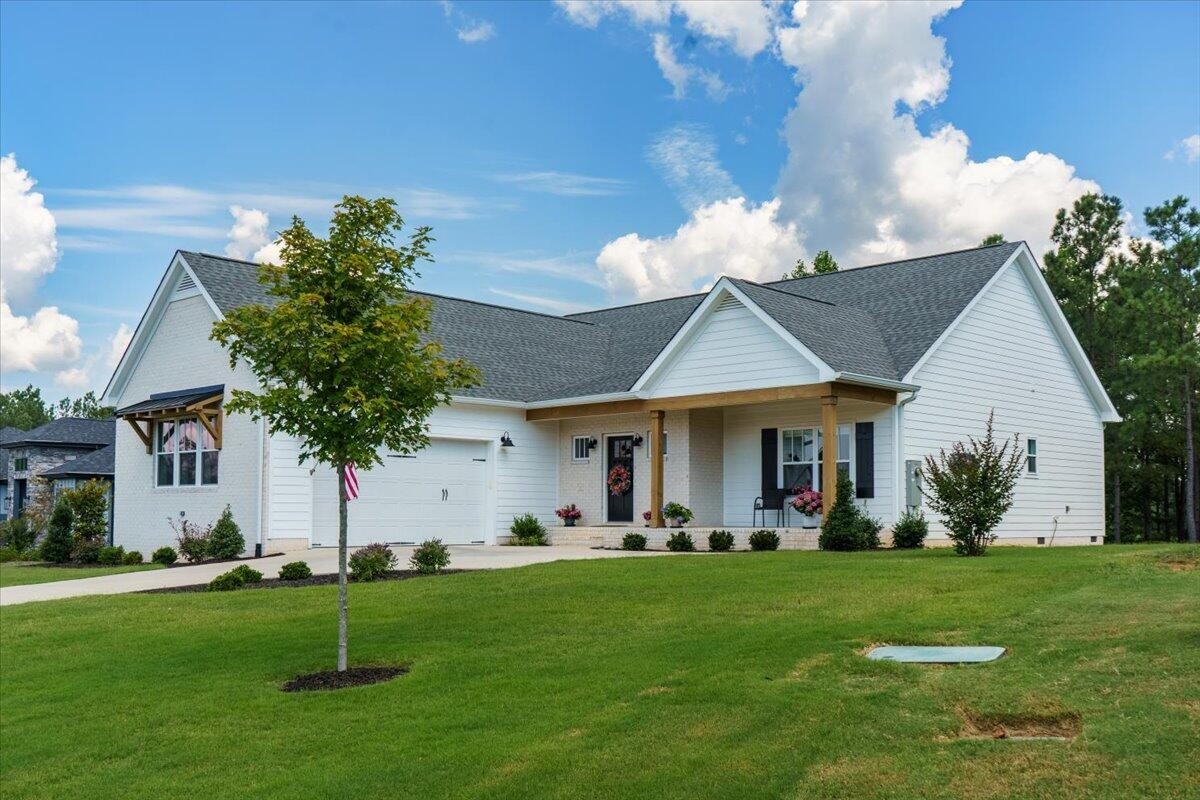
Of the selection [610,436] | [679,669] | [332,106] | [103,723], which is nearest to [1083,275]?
Answer: [610,436]

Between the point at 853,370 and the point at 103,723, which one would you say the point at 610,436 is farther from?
the point at 103,723

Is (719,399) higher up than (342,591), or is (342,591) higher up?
(719,399)

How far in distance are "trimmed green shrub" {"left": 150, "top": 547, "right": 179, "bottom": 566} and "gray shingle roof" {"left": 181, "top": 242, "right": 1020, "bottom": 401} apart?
5.35 metres

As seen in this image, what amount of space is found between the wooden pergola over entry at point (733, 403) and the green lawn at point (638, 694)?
24.1 feet

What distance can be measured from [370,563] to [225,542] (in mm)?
6767

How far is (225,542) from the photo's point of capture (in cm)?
2247

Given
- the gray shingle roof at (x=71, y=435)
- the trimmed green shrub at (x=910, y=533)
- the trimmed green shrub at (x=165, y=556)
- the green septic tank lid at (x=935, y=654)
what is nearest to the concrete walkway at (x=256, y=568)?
the trimmed green shrub at (x=165, y=556)

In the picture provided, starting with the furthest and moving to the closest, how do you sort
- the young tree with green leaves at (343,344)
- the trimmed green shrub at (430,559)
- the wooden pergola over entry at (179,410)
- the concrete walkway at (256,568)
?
1. the wooden pergola over entry at (179,410)
2. the concrete walkway at (256,568)
3. the trimmed green shrub at (430,559)
4. the young tree with green leaves at (343,344)

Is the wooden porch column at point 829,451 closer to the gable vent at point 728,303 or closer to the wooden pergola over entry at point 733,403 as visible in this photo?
the wooden pergola over entry at point 733,403

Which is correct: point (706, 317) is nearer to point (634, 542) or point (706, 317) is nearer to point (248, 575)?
point (634, 542)

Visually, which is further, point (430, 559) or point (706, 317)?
point (706, 317)

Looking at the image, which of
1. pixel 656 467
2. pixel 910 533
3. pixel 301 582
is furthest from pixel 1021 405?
pixel 301 582

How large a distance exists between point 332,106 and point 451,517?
30.8 ft

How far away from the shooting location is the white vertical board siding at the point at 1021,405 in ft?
75.9
